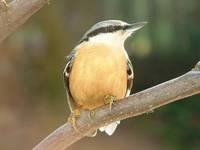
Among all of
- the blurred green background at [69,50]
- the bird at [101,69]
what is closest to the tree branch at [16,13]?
the bird at [101,69]

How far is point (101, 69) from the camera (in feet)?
6.89

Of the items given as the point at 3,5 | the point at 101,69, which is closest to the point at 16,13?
the point at 3,5

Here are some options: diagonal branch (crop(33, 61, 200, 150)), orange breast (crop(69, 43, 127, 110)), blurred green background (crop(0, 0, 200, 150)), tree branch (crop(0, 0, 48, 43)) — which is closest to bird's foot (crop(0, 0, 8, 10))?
tree branch (crop(0, 0, 48, 43))

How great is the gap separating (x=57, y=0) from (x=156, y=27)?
0.94m

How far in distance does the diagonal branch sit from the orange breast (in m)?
0.34

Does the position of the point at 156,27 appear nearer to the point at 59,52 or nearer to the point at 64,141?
the point at 59,52

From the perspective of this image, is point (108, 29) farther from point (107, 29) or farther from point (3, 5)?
point (3, 5)

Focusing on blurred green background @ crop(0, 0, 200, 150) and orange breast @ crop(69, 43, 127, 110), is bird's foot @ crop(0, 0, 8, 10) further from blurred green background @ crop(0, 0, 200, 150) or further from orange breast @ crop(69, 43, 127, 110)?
blurred green background @ crop(0, 0, 200, 150)

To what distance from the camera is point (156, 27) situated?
4641 mm

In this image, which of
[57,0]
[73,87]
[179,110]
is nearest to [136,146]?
[179,110]

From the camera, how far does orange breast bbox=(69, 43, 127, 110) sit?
2109 mm

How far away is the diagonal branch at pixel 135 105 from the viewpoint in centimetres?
159

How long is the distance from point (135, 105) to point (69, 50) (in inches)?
141

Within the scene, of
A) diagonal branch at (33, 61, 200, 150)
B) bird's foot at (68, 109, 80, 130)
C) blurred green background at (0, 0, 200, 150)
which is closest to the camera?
diagonal branch at (33, 61, 200, 150)
